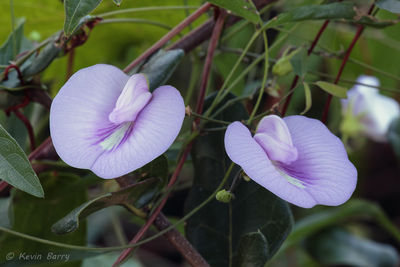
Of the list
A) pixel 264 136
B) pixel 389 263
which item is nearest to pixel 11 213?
pixel 264 136

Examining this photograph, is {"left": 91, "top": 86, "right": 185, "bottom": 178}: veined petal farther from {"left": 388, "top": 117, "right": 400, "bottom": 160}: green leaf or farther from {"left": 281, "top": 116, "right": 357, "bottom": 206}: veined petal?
{"left": 388, "top": 117, "right": 400, "bottom": 160}: green leaf

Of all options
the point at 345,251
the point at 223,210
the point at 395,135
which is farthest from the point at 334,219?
the point at 223,210

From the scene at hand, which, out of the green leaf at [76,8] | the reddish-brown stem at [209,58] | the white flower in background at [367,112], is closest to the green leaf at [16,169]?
the green leaf at [76,8]

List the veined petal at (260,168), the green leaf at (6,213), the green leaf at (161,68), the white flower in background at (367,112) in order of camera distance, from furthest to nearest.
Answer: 1. the white flower in background at (367,112)
2. the green leaf at (6,213)
3. the green leaf at (161,68)
4. the veined petal at (260,168)

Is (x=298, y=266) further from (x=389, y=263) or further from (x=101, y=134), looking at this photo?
(x=101, y=134)

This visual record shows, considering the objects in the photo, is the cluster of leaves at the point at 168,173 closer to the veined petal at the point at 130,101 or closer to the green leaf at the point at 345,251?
the veined petal at the point at 130,101

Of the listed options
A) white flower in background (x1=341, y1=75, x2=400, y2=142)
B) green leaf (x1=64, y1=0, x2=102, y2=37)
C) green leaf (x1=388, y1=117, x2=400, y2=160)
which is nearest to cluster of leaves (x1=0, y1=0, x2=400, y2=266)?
green leaf (x1=64, y1=0, x2=102, y2=37)

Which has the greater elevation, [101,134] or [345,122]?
[101,134]
